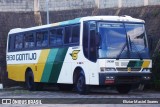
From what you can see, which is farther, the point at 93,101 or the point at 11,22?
the point at 11,22

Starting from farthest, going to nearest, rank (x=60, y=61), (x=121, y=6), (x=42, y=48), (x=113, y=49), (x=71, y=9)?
(x=71, y=9) → (x=121, y=6) → (x=42, y=48) → (x=60, y=61) → (x=113, y=49)

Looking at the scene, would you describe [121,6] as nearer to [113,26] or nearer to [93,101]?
[113,26]

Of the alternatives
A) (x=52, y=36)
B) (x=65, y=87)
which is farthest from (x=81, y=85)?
(x=65, y=87)

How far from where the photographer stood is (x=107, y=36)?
20.7 metres

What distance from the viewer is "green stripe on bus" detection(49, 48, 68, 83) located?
22922mm

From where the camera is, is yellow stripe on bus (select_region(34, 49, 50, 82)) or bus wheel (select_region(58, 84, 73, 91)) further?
bus wheel (select_region(58, 84, 73, 91))

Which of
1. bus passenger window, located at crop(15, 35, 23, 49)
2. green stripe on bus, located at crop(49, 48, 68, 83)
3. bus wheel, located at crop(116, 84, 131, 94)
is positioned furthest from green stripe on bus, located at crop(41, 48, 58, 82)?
bus wheel, located at crop(116, 84, 131, 94)

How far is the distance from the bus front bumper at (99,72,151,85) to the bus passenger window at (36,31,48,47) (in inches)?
198

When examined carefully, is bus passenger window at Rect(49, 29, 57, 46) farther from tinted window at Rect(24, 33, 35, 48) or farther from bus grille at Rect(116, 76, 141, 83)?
bus grille at Rect(116, 76, 141, 83)

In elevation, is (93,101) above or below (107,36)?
below

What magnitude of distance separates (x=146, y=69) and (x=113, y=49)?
167 cm

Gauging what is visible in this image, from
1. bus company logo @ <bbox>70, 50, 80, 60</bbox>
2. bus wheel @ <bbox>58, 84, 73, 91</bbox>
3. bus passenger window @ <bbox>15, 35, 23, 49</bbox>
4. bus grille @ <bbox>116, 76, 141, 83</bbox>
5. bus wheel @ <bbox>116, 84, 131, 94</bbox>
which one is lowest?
bus wheel @ <bbox>58, 84, 73, 91</bbox>

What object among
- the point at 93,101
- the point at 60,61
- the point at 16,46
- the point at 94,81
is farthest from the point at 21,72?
the point at 93,101

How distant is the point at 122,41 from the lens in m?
20.8
